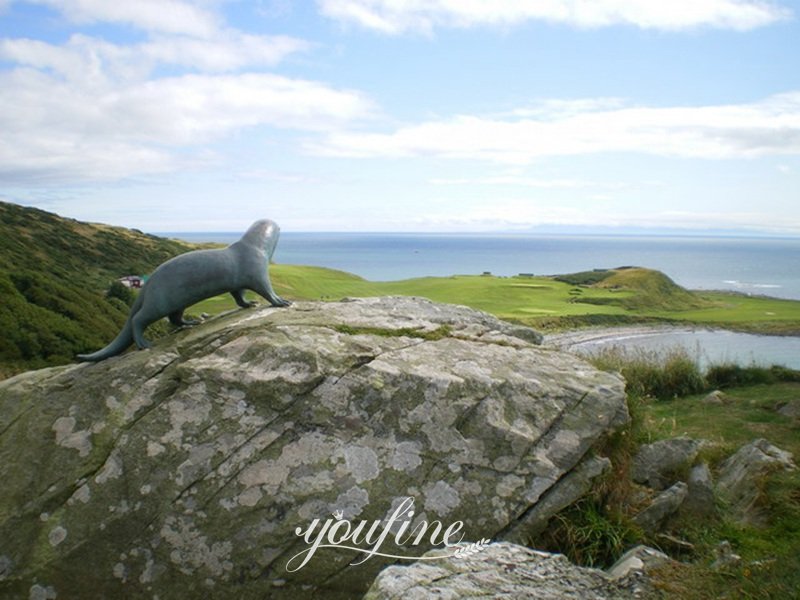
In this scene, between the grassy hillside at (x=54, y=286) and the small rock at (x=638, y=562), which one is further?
the grassy hillside at (x=54, y=286)

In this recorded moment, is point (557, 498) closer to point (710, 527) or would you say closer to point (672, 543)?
point (672, 543)

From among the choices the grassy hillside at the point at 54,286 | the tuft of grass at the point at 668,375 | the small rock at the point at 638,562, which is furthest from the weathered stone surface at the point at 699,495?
the grassy hillside at the point at 54,286

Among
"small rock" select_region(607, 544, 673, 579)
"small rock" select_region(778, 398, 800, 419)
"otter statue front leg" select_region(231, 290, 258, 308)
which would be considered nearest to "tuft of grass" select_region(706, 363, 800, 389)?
"small rock" select_region(778, 398, 800, 419)

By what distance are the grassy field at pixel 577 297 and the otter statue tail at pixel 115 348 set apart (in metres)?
26.9

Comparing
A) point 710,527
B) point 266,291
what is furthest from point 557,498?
point 266,291

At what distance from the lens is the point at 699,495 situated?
7.18 meters

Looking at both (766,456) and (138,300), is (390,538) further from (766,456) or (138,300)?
(766,456)

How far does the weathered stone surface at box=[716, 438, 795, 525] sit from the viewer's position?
7.61 m

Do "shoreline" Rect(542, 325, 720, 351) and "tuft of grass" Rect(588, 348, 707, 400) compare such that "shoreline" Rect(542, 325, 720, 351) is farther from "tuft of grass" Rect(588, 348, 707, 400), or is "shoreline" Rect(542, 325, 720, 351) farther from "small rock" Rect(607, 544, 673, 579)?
"small rock" Rect(607, 544, 673, 579)

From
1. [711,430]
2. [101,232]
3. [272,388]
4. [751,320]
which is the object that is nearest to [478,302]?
[751,320]

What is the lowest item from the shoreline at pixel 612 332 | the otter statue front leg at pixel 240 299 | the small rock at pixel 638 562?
the shoreline at pixel 612 332

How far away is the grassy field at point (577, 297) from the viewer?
130 ft

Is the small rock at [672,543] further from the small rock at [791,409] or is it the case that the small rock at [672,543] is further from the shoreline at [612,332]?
the shoreline at [612,332]

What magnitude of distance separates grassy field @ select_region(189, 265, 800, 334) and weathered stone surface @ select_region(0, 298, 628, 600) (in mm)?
28164
